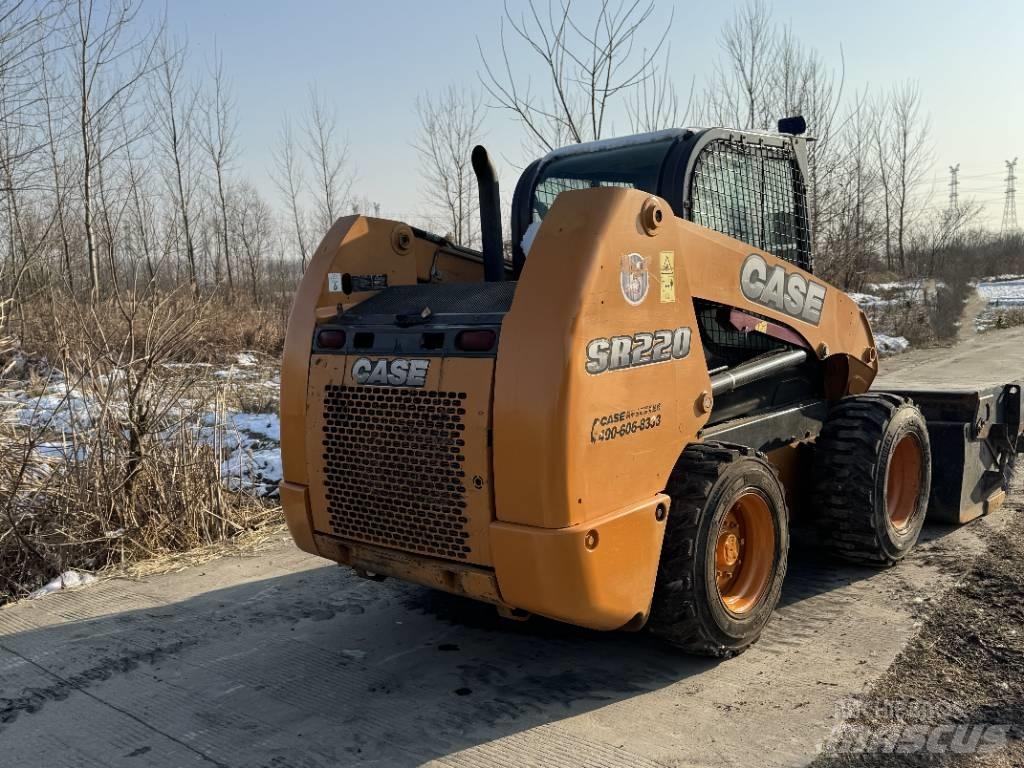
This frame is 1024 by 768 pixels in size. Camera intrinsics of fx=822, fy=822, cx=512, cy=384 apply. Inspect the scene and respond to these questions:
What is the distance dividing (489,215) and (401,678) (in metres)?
2.16

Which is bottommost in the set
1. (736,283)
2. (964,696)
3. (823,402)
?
(964,696)

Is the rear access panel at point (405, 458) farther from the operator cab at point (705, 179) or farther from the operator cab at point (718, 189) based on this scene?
the operator cab at point (705, 179)

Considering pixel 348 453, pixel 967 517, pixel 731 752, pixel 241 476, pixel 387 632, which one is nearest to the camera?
pixel 731 752

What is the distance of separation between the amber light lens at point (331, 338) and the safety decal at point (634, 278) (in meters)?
1.24

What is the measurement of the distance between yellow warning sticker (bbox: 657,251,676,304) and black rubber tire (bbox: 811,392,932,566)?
65.5 inches

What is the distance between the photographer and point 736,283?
3.67m

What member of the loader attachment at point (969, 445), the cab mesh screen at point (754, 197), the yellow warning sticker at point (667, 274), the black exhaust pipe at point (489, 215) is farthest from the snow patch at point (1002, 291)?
the yellow warning sticker at point (667, 274)

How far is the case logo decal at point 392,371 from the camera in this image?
3.15 m

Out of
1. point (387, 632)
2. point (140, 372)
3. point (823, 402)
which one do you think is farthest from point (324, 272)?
point (823, 402)

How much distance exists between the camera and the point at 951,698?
10.1ft

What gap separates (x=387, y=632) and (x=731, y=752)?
175cm

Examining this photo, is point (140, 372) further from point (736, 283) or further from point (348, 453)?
point (736, 283)

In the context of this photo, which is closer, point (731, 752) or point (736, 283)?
point (731, 752)

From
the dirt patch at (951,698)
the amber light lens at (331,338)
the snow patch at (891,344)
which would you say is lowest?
the dirt patch at (951,698)
